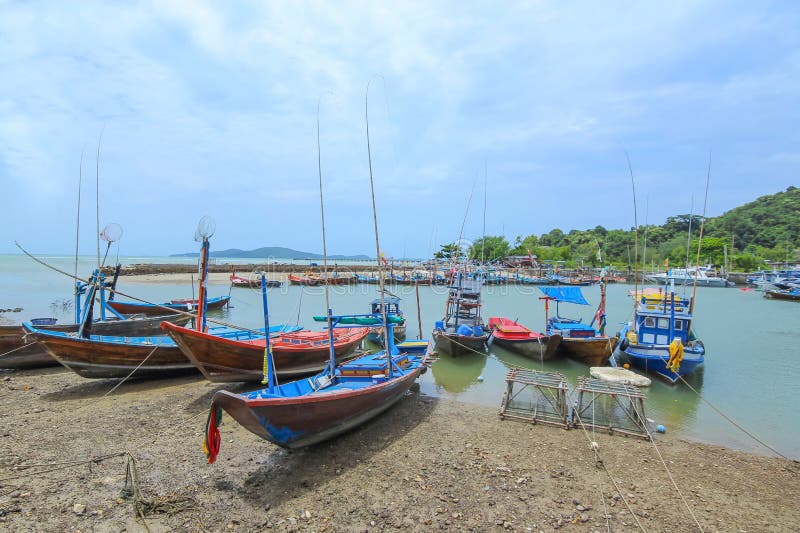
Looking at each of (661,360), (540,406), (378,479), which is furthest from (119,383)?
(661,360)

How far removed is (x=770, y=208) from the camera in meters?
107

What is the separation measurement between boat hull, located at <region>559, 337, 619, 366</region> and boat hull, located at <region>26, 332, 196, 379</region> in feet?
43.9

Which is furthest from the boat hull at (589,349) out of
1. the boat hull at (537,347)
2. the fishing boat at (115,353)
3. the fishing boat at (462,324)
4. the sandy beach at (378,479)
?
the fishing boat at (115,353)

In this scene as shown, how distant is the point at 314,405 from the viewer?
6488 mm

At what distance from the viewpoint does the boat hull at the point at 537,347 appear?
1495 centimetres

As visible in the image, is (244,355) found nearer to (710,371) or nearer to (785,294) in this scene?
(710,371)

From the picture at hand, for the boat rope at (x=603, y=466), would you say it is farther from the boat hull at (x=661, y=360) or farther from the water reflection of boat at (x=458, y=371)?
the boat hull at (x=661, y=360)

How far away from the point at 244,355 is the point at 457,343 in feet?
27.2

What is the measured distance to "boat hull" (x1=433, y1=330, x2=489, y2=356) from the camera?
15609 mm

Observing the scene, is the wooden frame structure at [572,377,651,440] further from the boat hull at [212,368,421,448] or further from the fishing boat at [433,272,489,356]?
the fishing boat at [433,272,489,356]

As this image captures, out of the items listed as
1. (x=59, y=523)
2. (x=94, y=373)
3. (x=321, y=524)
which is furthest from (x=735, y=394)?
(x=94, y=373)

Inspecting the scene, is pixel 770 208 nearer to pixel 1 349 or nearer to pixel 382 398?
pixel 382 398

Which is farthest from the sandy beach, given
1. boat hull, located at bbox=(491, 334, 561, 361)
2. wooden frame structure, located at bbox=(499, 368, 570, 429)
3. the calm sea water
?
boat hull, located at bbox=(491, 334, 561, 361)

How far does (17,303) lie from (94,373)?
30.1 meters
